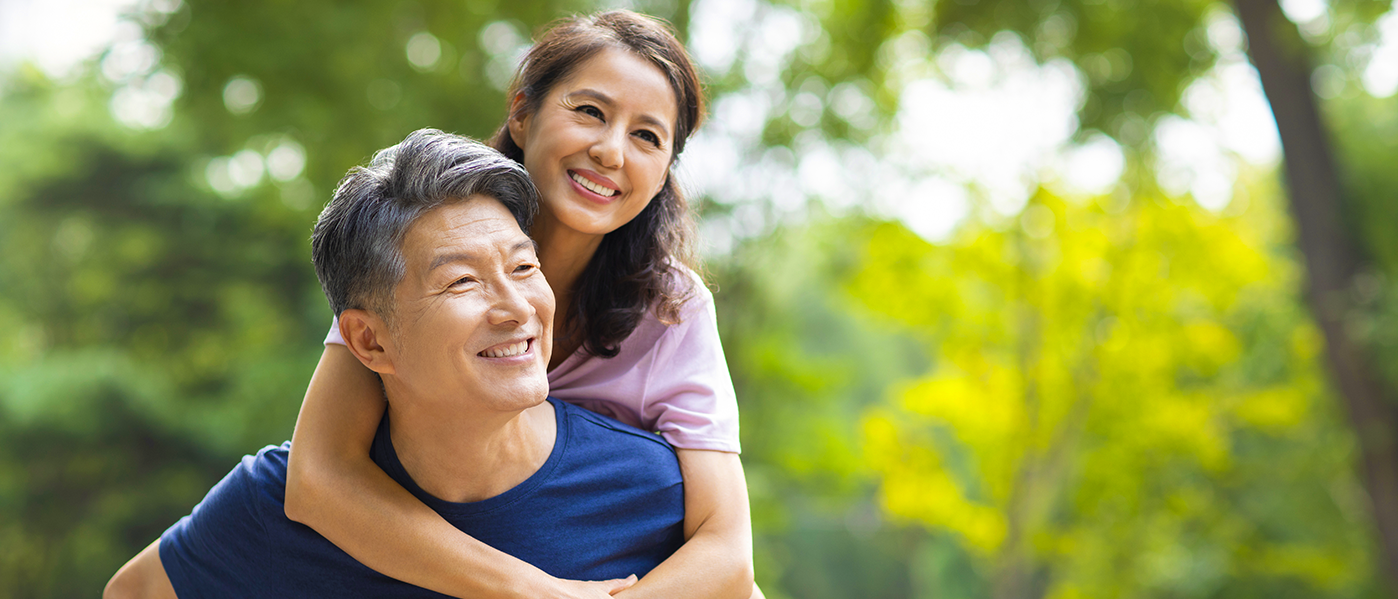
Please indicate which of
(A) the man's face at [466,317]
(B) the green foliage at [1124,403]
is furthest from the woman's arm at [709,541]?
(B) the green foliage at [1124,403]

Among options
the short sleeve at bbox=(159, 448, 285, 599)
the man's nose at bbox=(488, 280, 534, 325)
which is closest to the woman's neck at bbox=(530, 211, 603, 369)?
the man's nose at bbox=(488, 280, 534, 325)

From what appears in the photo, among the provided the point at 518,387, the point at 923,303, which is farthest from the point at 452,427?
the point at 923,303

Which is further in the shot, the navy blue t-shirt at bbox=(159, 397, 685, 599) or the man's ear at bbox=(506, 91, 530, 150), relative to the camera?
the man's ear at bbox=(506, 91, 530, 150)

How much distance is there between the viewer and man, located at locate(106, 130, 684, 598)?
162 centimetres

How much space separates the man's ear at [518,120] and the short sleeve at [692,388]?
1.56 feet

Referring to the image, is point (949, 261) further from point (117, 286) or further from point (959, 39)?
point (117, 286)

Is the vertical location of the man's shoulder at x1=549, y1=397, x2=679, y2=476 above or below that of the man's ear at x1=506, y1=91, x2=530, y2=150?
below

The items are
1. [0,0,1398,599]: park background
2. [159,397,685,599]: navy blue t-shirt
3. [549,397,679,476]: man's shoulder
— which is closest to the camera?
[159,397,685,599]: navy blue t-shirt

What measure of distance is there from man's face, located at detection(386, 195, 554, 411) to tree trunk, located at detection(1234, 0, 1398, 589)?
6.72 metres

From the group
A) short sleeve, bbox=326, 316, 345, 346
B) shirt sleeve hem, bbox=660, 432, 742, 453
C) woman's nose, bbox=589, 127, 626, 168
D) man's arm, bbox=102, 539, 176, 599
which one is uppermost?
woman's nose, bbox=589, 127, 626, 168

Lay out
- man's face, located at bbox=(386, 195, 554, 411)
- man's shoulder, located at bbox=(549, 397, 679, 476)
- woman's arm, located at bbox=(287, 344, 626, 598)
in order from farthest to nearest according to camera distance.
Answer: man's shoulder, located at bbox=(549, 397, 679, 476) < woman's arm, located at bbox=(287, 344, 626, 598) < man's face, located at bbox=(386, 195, 554, 411)

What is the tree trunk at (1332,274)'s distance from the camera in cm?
698

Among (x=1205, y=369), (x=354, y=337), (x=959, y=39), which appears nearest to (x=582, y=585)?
(x=354, y=337)

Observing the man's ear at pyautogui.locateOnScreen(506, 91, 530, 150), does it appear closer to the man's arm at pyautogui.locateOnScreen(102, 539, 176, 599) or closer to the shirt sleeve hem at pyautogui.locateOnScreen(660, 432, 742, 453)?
the shirt sleeve hem at pyautogui.locateOnScreen(660, 432, 742, 453)
